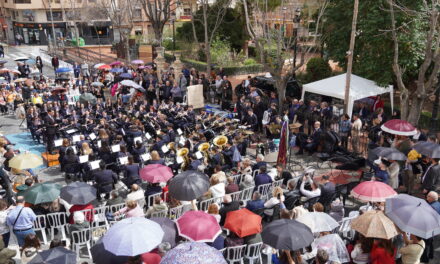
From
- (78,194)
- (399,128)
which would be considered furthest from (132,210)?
(399,128)

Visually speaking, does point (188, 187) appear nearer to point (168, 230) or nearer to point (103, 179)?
point (168, 230)

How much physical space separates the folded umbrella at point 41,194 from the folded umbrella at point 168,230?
282 centimetres

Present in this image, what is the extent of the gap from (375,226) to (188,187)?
3.88 meters

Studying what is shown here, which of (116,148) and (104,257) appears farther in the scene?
(116,148)

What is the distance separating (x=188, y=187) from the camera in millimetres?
9156

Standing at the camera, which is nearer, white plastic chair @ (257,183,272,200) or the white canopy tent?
white plastic chair @ (257,183,272,200)

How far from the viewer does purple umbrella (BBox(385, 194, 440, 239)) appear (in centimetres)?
725

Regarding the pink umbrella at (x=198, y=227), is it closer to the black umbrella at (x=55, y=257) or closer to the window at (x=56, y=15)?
the black umbrella at (x=55, y=257)

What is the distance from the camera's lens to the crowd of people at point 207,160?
8.14 metres

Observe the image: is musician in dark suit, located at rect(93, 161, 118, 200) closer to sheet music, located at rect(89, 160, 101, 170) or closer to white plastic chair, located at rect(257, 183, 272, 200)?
sheet music, located at rect(89, 160, 101, 170)

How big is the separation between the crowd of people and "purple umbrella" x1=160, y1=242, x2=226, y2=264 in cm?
99

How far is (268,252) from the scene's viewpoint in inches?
339

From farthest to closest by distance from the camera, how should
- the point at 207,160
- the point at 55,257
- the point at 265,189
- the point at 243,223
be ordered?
the point at 207,160
the point at 265,189
the point at 243,223
the point at 55,257

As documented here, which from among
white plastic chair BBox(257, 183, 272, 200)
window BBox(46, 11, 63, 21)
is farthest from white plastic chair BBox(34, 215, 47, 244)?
window BBox(46, 11, 63, 21)
